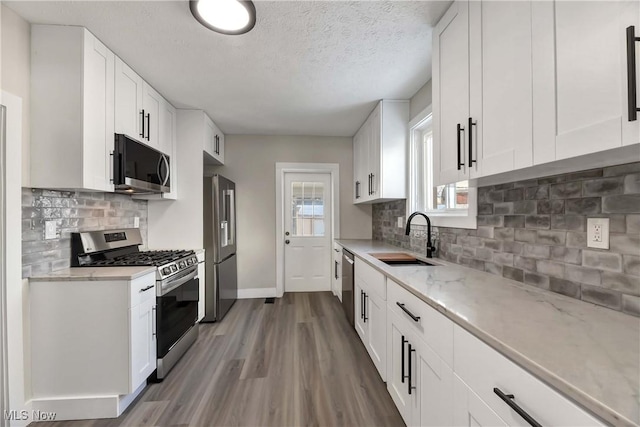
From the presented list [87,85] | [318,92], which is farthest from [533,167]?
[87,85]

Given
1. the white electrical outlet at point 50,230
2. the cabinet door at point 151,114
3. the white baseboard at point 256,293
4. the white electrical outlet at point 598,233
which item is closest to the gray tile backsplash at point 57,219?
the white electrical outlet at point 50,230

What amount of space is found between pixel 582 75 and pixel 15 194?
2705 millimetres

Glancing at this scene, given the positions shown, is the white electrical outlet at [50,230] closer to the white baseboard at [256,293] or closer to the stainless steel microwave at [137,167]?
the stainless steel microwave at [137,167]

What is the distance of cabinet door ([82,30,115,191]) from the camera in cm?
178

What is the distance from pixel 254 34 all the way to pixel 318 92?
955mm

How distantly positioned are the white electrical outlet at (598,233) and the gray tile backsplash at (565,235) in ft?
0.06

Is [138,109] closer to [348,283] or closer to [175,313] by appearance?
[175,313]

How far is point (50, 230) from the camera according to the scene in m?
1.81

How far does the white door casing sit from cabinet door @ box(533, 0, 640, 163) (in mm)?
3291

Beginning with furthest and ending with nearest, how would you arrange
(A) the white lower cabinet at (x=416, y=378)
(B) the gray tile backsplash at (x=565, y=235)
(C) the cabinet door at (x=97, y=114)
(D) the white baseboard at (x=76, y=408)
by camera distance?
(C) the cabinet door at (x=97, y=114) < (D) the white baseboard at (x=76, y=408) < (A) the white lower cabinet at (x=416, y=378) < (B) the gray tile backsplash at (x=565, y=235)

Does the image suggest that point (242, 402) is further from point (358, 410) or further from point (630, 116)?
point (630, 116)

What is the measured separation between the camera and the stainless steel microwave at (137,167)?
6.75 ft

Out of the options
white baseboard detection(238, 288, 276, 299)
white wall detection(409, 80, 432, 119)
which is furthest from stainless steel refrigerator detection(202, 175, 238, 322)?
white wall detection(409, 80, 432, 119)

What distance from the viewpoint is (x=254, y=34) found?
1793mm
